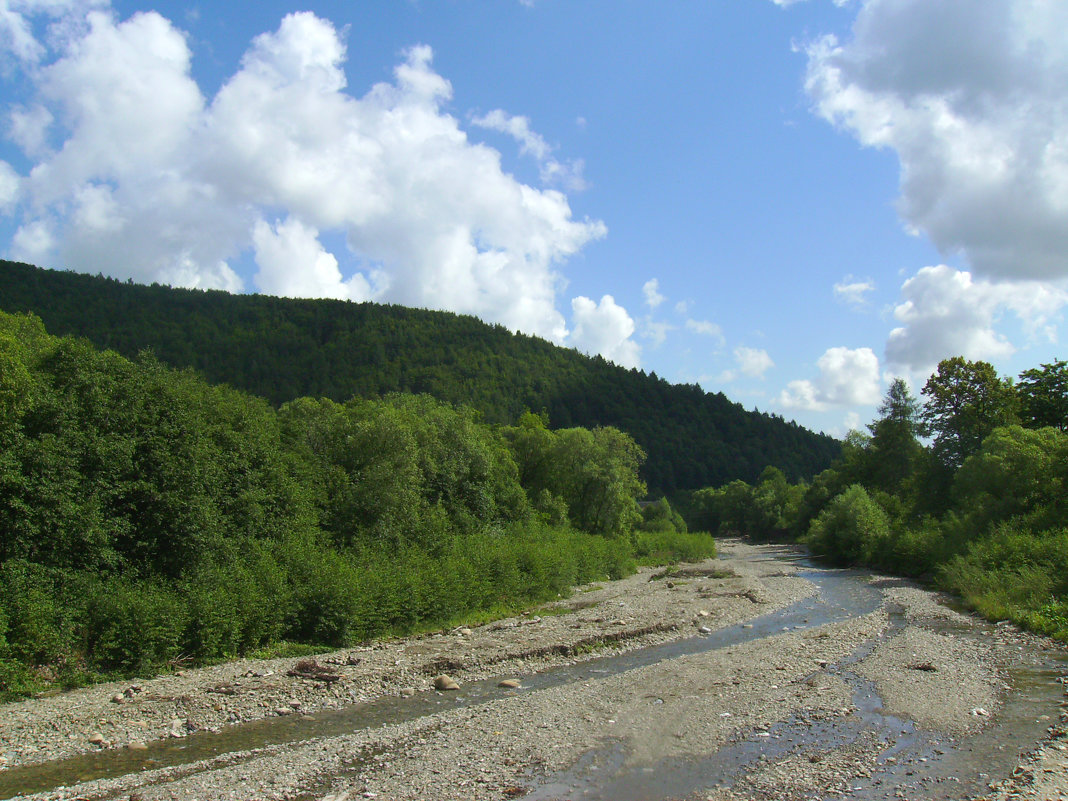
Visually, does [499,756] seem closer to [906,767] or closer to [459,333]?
[906,767]

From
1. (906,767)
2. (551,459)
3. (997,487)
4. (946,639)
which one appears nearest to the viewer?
(906,767)

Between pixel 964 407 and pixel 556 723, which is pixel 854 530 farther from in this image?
pixel 556 723

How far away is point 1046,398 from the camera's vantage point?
52.0m

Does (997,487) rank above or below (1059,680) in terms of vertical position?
above

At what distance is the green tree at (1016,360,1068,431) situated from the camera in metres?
51.3

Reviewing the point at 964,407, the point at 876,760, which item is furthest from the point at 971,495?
the point at 876,760

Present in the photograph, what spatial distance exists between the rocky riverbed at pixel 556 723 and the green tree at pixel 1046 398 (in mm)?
35861

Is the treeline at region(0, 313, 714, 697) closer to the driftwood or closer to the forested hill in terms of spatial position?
the driftwood

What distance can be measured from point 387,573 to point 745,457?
17088 cm

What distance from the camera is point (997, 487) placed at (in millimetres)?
40656

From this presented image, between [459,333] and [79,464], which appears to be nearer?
[79,464]

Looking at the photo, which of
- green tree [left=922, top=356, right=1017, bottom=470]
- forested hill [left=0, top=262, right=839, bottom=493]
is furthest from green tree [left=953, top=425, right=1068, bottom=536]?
forested hill [left=0, top=262, right=839, bottom=493]

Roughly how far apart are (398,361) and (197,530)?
313 feet

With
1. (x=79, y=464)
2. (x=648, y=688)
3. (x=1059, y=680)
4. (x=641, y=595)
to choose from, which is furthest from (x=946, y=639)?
(x=79, y=464)
